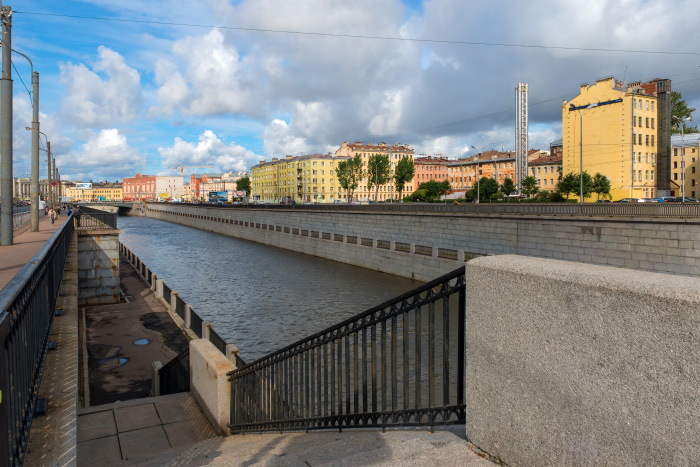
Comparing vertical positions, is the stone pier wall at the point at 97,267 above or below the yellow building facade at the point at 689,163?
below

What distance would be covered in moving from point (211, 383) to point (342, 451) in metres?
4.70

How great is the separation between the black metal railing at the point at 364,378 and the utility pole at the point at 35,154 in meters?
18.9

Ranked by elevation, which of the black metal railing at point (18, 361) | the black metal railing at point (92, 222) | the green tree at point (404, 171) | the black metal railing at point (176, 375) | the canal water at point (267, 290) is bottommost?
the canal water at point (267, 290)

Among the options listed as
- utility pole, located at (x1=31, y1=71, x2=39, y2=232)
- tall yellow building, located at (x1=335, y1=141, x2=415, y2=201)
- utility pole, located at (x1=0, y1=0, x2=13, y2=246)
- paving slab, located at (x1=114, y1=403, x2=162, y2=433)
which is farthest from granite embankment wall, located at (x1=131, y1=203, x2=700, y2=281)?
tall yellow building, located at (x1=335, y1=141, x2=415, y2=201)

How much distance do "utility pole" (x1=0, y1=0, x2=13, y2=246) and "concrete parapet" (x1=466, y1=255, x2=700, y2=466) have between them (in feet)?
50.5

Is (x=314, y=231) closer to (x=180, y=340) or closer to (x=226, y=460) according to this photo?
(x=180, y=340)

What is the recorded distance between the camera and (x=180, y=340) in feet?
54.5

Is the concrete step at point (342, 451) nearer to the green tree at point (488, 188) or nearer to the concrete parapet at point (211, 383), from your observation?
the concrete parapet at point (211, 383)

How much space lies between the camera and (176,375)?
37.8 ft

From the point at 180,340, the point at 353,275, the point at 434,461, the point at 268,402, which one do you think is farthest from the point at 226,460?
the point at 353,275

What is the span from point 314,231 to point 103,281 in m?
28.8

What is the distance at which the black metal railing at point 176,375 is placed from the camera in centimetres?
1083

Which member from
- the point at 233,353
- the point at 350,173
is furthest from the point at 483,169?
the point at 233,353

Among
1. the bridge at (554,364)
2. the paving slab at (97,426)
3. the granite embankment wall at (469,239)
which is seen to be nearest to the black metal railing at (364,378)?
the bridge at (554,364)
